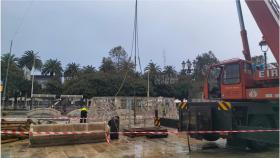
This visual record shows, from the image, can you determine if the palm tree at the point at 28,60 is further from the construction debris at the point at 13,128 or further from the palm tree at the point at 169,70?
the construction debris at the point at 13,128

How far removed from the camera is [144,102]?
21672 millimetres

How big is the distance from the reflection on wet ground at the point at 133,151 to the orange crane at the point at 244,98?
547mm

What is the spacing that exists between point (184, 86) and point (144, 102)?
173 ft

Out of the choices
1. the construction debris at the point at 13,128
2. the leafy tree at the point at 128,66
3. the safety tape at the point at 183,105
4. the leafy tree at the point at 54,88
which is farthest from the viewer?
the leafy tree at the point at 54,88

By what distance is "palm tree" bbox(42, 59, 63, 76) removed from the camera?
290ft

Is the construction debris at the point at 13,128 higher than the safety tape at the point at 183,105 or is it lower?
lower

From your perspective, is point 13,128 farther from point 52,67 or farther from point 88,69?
point 52,67

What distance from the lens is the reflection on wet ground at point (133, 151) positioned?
31.7 feet

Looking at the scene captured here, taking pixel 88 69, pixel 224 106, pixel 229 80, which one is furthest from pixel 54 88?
pixel 224 106

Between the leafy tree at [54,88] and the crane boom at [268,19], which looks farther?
the leafy tree at [54,88]

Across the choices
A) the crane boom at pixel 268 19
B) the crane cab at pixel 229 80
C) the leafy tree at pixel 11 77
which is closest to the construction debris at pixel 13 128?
the crane cab at pixel 229 80

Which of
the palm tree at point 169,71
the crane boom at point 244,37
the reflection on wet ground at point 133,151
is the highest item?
the palm tree at point 169,71

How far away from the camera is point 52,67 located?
8825 cm

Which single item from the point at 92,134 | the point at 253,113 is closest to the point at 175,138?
the point at 92,134
